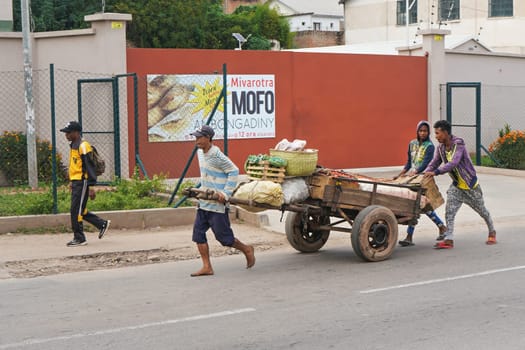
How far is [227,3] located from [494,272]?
74.8 metres

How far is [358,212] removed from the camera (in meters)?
10.6

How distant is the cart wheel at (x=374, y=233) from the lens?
10.1 meters

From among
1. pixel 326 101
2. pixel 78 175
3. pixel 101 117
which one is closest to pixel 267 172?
pixel 78 175

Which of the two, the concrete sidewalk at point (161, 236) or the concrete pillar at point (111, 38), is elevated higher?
the concrete pillar at point (111, 38)

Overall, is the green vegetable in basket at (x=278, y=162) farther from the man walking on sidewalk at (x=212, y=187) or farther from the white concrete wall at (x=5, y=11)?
the white concrete wall at (x=5, y=11)

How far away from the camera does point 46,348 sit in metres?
6.69

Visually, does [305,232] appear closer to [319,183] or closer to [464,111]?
[319,183]

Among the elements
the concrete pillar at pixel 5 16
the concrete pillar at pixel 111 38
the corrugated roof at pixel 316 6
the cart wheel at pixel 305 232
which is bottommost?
the cart wheel at pixel 305 232

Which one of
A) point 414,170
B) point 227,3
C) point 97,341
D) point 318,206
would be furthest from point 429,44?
point 227,3

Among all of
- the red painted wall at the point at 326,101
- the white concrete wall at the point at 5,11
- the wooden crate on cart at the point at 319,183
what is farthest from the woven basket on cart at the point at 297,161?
Result: the white concrete wall at the point at 5,11

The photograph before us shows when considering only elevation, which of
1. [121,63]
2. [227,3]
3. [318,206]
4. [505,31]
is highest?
[227,3]

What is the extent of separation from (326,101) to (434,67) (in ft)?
12.1

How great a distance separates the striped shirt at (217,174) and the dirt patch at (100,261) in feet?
5.66

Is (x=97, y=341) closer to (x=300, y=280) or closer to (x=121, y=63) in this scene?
(x=300, y=280)
